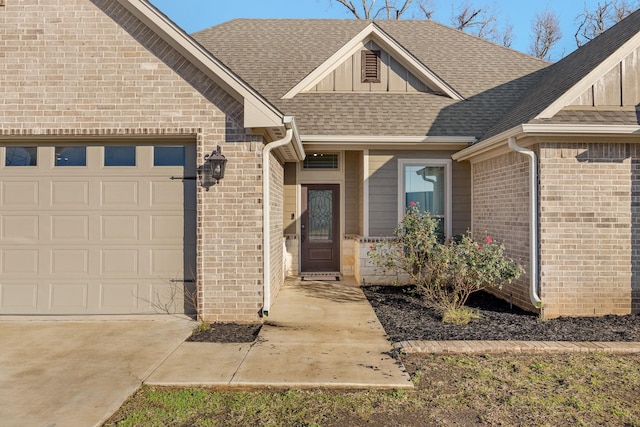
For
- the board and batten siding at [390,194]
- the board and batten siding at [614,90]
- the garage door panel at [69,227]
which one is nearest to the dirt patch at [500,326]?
the board and batten siding at [390,194]

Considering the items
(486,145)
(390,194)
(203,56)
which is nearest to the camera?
(203,56)

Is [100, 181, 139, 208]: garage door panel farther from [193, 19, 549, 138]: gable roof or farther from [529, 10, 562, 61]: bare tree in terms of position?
[529, 10, 562, 61]: bare tree

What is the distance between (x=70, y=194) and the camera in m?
6.22

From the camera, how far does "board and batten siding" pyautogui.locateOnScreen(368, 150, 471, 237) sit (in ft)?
29.9

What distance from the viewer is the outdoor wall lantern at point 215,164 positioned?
581 centimetres

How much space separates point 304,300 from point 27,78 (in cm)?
546

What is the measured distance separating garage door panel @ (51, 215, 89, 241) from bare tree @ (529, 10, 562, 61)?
24.3 meters

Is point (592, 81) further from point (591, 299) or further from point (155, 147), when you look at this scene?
point (155, 147)

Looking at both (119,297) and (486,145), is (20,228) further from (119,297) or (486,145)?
(486,145)

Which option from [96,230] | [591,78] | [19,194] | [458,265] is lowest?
[458,265]

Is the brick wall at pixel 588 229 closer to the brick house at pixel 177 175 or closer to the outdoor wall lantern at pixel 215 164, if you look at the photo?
the brick house at pixel 177 175

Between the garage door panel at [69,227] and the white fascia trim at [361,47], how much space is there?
5.42 metres

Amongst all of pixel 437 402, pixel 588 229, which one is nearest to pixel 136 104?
pixel 437 402

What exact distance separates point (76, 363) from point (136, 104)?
11.6 ft
